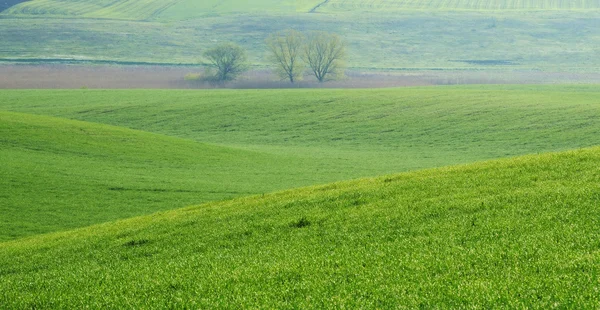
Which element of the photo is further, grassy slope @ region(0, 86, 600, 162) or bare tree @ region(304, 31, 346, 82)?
bare tree @ region(304, 31, 346, 82)

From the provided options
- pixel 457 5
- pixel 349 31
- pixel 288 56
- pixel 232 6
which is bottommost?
pixel 288 56

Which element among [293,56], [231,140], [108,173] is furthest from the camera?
[293,56]

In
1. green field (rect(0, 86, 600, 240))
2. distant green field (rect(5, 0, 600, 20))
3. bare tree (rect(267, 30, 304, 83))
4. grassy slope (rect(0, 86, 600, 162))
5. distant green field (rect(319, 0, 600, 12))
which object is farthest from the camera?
distant green field (rect(319, 0, 600, 12))

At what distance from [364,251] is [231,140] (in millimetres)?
49887

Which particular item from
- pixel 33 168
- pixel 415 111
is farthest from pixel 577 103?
pixel 33 168

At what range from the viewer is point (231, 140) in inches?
2418

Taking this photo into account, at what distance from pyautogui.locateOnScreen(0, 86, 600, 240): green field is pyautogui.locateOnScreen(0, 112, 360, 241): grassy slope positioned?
86 millimetres

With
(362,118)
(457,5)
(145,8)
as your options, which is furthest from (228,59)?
(457,5)

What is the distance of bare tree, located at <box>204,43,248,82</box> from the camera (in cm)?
10806

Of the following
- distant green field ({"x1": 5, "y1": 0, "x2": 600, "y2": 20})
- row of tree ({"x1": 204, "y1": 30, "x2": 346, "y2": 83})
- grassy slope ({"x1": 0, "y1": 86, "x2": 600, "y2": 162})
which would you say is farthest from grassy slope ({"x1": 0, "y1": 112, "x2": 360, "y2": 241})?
distant green field ({"x1": 5, "y1": 0, "x2": 600, "y2": 20})

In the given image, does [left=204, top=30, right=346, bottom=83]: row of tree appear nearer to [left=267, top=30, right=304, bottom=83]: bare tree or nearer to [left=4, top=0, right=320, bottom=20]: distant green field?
[left=267, top=30, right=304, bottom=83]: bare tree

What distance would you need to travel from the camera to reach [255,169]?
43.5 meters

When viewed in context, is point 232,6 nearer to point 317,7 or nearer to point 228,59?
point 317,7

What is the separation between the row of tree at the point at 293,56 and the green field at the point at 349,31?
14.8 meters
